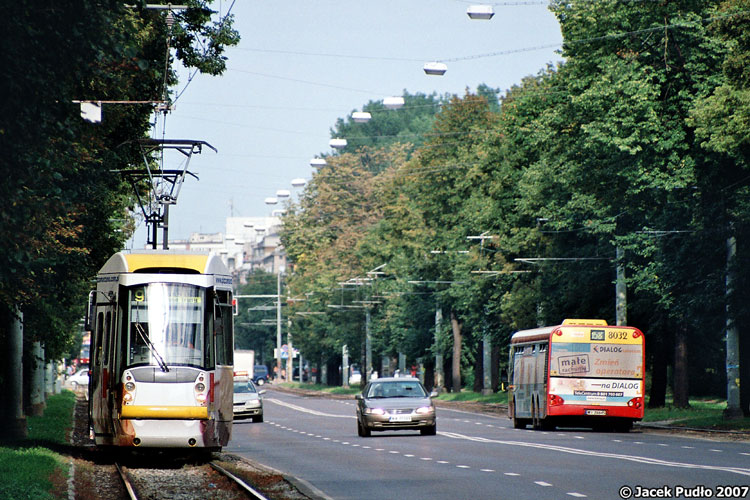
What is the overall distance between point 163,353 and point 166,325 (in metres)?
0.48

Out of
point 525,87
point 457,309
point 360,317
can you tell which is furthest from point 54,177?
point 360,317

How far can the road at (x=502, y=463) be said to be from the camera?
1812 cm

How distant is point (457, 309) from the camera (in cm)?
7431

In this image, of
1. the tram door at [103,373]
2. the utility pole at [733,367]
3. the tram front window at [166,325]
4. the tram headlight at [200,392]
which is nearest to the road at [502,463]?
the tram headlight at [200,392]

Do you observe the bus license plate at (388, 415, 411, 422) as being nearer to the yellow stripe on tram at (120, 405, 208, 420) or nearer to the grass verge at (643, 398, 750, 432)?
the grass verge at (643, 398, 750, 432)

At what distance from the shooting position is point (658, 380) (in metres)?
53.1

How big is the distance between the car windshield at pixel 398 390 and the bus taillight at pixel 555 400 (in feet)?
14.0

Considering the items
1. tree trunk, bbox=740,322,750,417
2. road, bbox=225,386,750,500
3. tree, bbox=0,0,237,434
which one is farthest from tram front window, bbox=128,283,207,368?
tree trunk, bbox=740,322,750,417

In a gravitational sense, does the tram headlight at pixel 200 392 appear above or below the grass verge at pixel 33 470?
above

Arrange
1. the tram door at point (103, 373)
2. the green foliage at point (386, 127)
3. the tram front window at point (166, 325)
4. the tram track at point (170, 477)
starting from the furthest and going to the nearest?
1. the green foliage at point (386, 127)
2. the tram door at point (103, 373)
3. the tram front window at point (166, 325)
4. the tram track at point (170, 477)

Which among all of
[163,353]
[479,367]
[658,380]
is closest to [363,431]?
[163,353]

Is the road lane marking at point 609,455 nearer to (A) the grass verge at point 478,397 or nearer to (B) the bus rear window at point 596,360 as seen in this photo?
(B) the bus rear window at point 596,360

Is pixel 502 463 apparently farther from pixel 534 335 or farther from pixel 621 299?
pixel 621 299

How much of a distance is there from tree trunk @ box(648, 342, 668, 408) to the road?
46.5 ft
